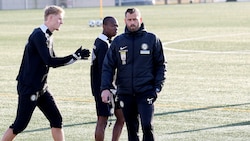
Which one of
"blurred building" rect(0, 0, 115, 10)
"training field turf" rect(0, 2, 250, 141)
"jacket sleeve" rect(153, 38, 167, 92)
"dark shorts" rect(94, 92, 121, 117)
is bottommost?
"blurred building" rect(0, 0, 115, 10)

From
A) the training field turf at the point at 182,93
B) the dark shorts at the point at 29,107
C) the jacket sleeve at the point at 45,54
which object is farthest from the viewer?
the training field turf at the point at 182,93

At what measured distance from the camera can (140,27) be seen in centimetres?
1018

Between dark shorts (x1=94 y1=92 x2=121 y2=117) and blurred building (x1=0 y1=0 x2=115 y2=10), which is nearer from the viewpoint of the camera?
dark shorts (x1=94 y1=92 x2=121 y2=117)

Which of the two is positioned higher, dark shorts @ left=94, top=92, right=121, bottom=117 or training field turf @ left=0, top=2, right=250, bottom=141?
dark shorts @ left=94, top=92, right=121, bottom=117

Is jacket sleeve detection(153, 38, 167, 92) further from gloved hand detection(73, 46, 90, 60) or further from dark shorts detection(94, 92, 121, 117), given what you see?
dark shorts detection(94, 92, 121, 117)

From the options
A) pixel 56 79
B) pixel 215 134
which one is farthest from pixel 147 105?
pixel 56 79

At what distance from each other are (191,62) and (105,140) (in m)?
11.2

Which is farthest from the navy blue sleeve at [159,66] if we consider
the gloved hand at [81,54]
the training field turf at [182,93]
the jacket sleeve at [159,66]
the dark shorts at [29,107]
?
the training field turf at [182,93]

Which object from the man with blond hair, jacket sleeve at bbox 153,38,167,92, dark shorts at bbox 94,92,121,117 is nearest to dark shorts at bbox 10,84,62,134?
the man with blond hair

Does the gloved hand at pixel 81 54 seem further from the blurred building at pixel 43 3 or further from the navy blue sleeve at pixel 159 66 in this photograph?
the blurred building at pixel 43 3

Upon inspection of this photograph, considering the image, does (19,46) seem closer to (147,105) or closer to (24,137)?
(24,137)

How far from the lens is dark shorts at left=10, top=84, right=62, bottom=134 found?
10656 millimetres

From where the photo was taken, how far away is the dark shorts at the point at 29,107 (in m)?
10.7

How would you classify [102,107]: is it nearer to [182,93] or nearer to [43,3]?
[182,93]
